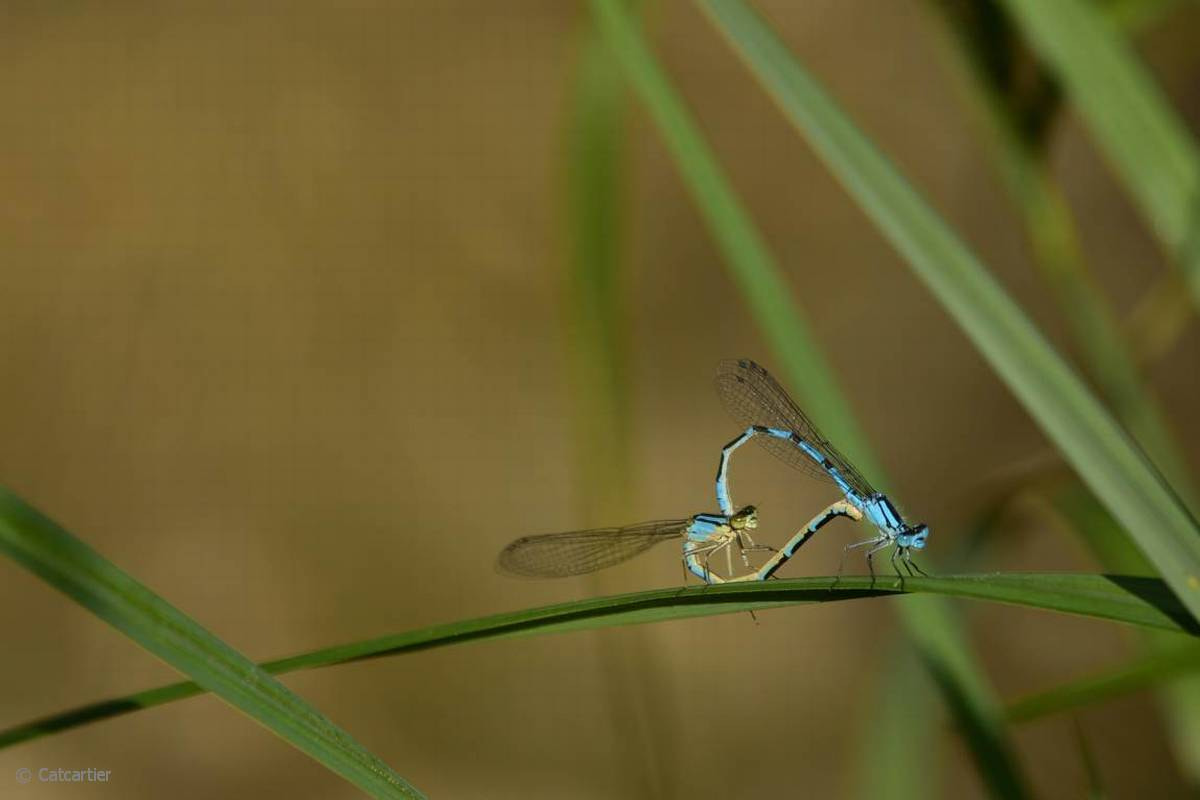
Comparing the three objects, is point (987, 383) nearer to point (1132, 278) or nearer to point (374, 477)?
point (1132, 278)

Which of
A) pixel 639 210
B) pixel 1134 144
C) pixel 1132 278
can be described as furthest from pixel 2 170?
pixel 1132 278

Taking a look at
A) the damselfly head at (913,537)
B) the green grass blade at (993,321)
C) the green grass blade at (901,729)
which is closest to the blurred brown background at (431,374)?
the damselfly head at (913,537)

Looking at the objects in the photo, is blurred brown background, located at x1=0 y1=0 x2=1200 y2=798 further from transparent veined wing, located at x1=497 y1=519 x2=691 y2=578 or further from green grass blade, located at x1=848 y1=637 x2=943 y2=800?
green grass blade, located at x1=848 y1=637 x2=943 y2=800

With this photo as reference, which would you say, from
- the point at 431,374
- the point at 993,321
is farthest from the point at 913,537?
the point at 431,374

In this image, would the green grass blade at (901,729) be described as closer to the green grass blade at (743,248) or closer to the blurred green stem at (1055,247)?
the blurred green stem at (1055,247)

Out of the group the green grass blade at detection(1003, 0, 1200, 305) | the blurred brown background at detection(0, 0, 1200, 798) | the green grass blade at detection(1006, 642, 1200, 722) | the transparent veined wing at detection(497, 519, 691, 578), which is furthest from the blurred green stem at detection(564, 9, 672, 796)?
the blurred brown background at detection(0, 0, 1200, 798)

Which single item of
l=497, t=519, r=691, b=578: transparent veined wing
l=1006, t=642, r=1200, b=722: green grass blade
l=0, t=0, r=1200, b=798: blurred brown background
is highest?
l=0, t=0, r=1200, b=798: blurred brown background

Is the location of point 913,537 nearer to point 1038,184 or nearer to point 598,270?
point 1038,184
